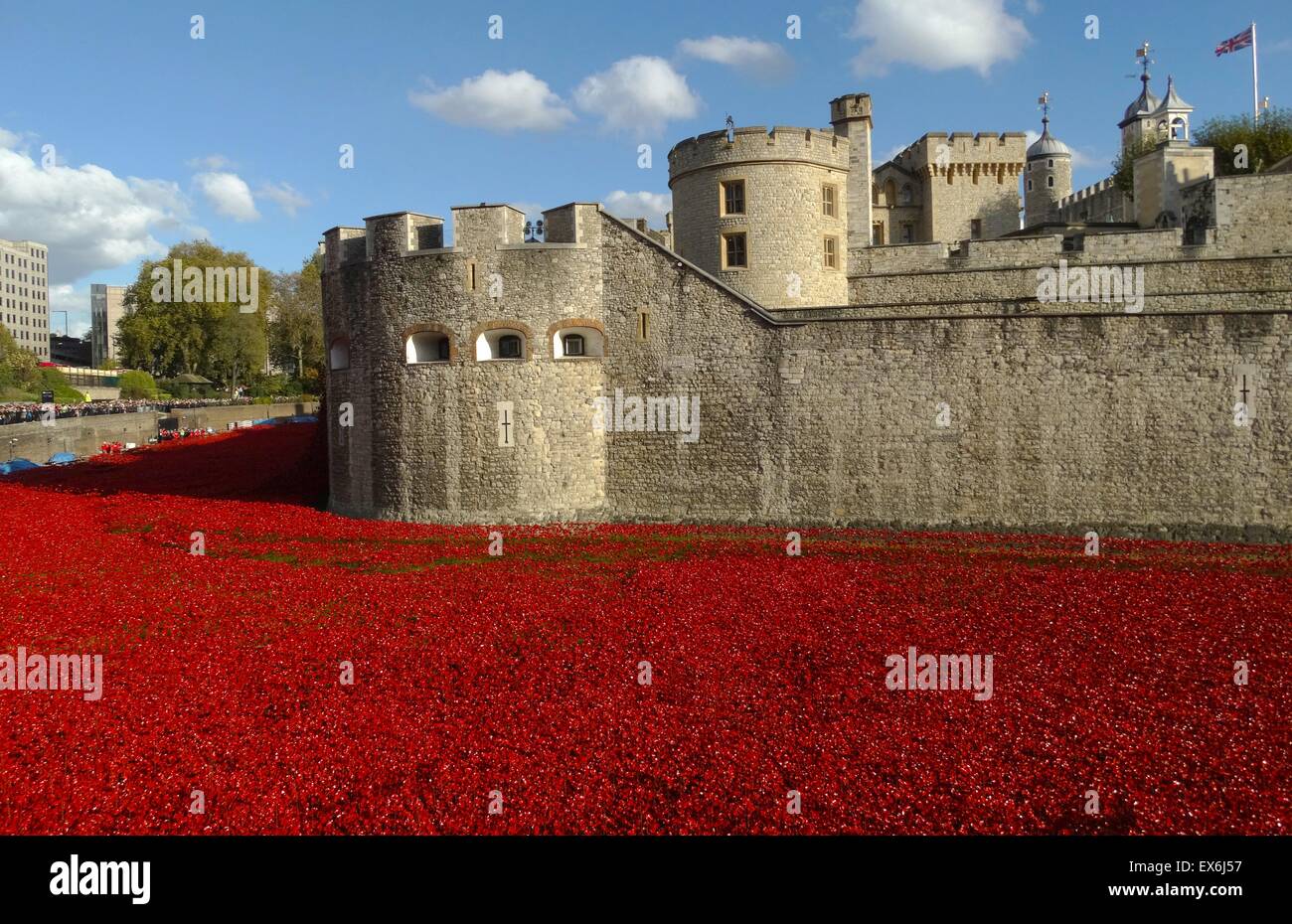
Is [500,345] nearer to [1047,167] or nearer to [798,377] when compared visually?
[798,377]

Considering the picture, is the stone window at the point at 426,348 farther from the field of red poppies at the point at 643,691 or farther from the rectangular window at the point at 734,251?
the rectangular window at the point at 734,251

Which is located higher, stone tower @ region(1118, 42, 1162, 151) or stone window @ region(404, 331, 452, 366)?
stone tower @ region(1118, 42, 1162, 151)

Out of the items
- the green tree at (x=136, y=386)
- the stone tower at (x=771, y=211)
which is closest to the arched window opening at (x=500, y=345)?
the stone tower at (x=771, y=211)

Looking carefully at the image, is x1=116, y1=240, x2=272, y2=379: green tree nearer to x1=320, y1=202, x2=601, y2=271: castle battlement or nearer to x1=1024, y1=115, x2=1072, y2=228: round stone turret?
x1=320, y1=202, x2=601, y2=271: castle battlement

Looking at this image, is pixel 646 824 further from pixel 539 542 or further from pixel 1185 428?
pixel 1185 428

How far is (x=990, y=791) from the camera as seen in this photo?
827cm

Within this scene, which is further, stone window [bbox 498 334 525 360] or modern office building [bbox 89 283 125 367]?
modern office building [bbox 89 283 125 367]

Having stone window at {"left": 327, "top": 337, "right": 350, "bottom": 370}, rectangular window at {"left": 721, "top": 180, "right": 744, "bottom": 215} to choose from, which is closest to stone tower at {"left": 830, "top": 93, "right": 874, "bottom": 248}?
rectangular window at {"left": 721, "top": 180, "right": 744, "bottom": 215}

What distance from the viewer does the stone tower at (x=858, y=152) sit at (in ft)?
106

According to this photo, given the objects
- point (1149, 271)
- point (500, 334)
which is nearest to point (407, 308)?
point (500, 334)

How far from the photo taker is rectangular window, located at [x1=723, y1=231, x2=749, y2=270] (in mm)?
28078

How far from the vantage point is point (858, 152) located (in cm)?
3306

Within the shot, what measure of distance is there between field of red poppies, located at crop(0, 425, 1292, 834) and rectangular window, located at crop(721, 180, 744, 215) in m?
13.9

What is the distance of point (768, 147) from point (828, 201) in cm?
297
